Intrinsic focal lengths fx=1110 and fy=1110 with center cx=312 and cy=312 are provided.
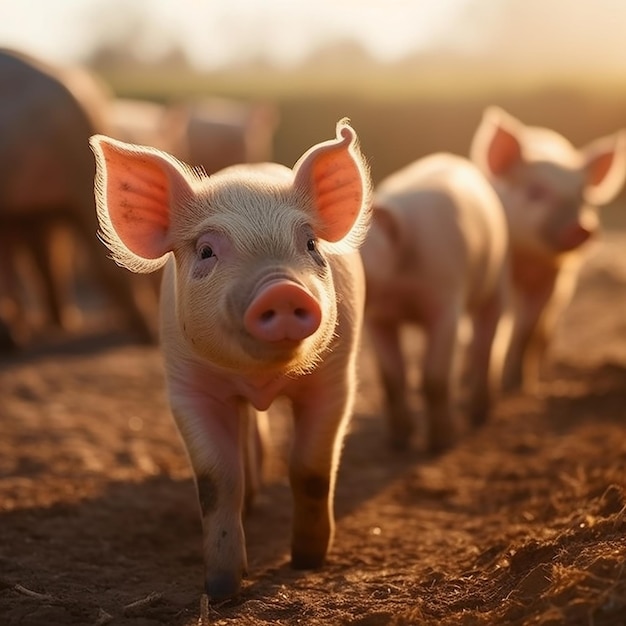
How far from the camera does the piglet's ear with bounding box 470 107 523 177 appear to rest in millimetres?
7195

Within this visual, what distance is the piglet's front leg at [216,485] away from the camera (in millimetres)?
3584

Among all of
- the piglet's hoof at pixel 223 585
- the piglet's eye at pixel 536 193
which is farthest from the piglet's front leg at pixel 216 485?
the piglet's eye at pixel 536 193

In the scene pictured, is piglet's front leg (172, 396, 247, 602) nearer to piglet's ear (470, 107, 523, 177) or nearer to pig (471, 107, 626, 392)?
pig (471, 107, 626, 392)

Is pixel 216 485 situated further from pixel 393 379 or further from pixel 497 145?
pixel 497 145

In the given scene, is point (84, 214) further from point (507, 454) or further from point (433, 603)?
point (433, 603)

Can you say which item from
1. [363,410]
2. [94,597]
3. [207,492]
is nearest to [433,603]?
[207,492]

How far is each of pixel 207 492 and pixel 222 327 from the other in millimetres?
707

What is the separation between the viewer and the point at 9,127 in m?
7.94

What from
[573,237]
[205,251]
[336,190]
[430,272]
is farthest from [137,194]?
[573,237]

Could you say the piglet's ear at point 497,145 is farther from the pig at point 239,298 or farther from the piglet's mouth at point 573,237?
the pig at point 239,298

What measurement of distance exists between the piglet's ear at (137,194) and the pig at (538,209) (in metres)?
3.95

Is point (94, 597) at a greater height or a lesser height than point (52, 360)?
greater

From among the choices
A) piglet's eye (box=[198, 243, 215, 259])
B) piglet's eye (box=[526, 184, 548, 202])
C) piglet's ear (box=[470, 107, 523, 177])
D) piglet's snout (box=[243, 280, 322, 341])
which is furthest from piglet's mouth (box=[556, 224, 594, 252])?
piglet's snout (box=[243, 280, 322, 341])

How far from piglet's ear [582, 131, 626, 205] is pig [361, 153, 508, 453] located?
1.32 meters
